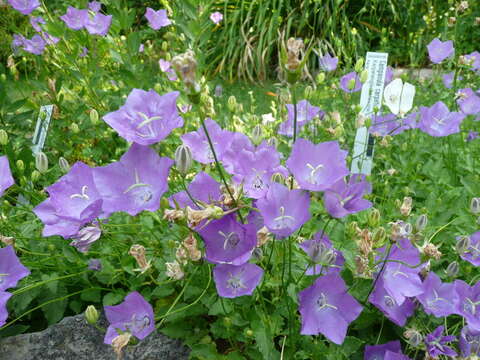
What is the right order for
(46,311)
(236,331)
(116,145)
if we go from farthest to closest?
(116,145)
(46,311)
(236,331)

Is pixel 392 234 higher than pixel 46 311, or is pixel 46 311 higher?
pixel 392 234

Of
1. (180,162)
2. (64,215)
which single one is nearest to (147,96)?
(180,162)

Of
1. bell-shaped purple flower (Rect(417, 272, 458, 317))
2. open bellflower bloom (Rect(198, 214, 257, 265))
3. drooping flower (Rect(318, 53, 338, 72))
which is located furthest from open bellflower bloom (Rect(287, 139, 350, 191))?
drooping flower (Rect(318, 53, 338, 72))

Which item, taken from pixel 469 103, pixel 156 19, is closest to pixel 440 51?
pixel 469 103

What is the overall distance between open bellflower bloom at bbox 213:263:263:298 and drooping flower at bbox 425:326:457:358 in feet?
1.65

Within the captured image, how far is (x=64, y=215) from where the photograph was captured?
3.45 feet

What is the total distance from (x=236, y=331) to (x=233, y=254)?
47cm

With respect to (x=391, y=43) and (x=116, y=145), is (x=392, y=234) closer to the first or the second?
(x=116, y=145)

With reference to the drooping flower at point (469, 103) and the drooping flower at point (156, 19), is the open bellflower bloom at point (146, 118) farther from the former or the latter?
the drooping flower at point (469, 103)

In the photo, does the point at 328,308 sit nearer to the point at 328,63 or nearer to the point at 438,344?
the point at 438,344

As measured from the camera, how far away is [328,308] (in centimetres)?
114

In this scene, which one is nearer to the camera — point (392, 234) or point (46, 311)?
point (392, 234)

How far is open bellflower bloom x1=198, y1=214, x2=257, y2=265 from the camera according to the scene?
37.4 inches

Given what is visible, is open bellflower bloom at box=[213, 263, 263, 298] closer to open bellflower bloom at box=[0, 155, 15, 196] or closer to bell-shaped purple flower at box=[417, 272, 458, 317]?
bell-shaped purple flower at box=[417, 272, 458, 317]
